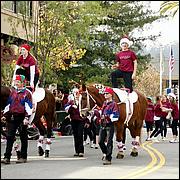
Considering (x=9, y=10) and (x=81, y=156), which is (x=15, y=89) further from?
(x=9, y=10)

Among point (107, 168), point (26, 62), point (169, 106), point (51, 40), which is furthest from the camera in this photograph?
point (51, 40)

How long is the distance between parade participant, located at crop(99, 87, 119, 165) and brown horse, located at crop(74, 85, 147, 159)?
0.75 m

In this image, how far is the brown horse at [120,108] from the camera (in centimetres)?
1245

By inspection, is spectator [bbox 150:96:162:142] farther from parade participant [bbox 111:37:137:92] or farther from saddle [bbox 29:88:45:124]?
saddle [bbox 29:88:45:124]

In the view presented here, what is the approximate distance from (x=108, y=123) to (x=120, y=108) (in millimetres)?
1074

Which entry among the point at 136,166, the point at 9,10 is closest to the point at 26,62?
the point at 136,166

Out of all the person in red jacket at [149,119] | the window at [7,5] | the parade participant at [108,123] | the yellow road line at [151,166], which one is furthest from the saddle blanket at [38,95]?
the person in red jacket at [149,119]

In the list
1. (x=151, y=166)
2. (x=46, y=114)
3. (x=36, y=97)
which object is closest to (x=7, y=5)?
(x=151, y=166)

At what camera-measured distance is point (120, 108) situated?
1245cm

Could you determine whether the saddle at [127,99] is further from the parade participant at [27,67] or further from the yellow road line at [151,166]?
the parade participant at [27,67]

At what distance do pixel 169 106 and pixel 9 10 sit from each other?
13.8 m

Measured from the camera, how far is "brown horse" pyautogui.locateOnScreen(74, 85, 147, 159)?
490 inches

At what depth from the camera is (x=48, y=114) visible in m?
13.3

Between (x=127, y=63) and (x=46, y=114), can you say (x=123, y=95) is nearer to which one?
(x=127, y=63)
